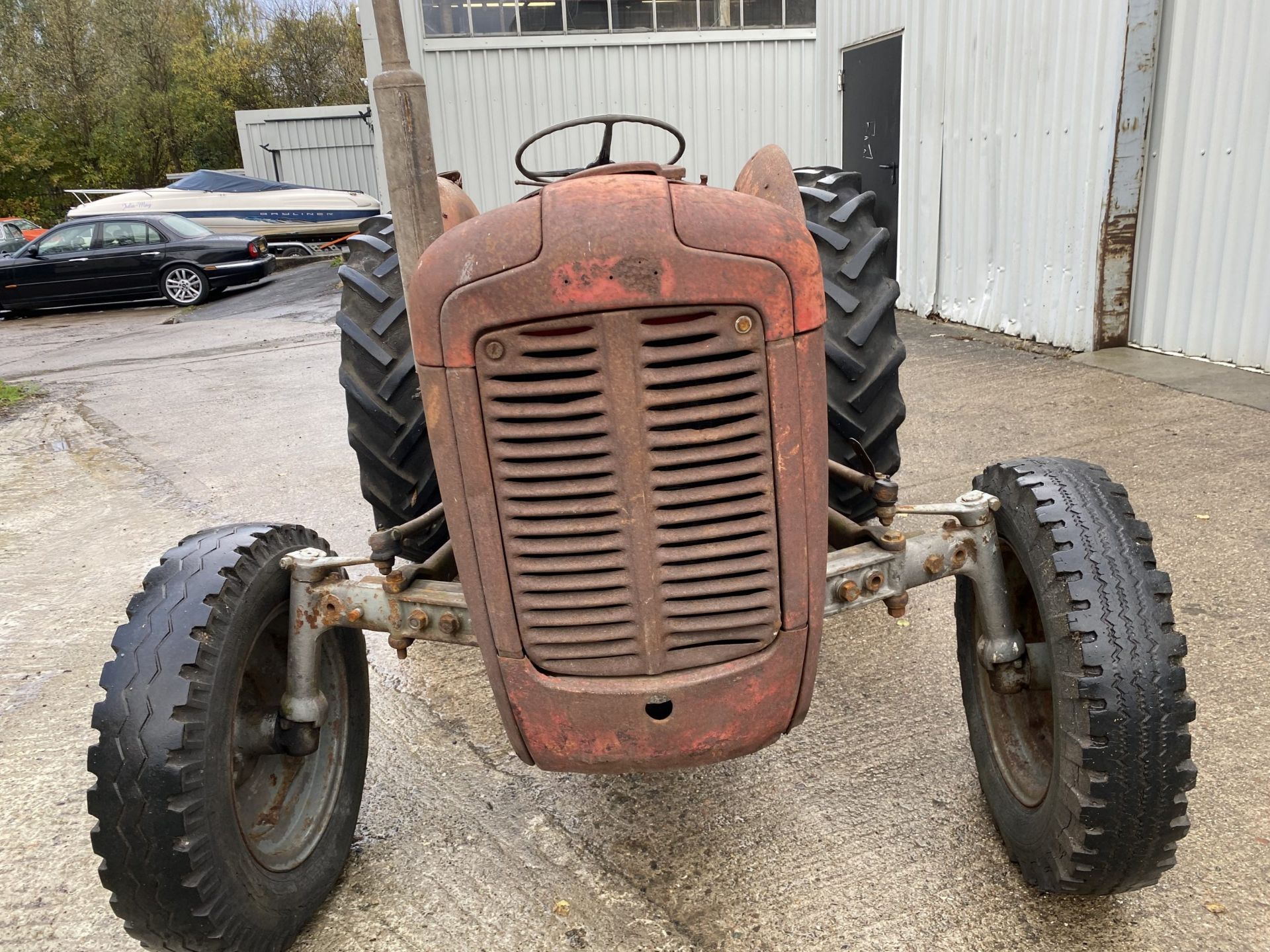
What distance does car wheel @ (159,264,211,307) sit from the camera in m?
14.9

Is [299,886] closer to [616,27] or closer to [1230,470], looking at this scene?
[1230,470]

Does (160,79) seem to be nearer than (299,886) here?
No

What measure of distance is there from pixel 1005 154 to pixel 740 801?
21.3ft

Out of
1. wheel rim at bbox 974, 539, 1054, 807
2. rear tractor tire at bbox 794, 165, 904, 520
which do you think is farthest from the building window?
wheel rim at bbox 974, 539, 1054, 807

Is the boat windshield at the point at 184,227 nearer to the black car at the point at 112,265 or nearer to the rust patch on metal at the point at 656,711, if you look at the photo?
the black car at the point at 112,265

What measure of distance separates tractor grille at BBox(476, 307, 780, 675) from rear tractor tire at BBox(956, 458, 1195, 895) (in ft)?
2.14

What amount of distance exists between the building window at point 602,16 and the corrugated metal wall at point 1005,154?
336cm

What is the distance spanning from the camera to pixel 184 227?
1531 centimetres

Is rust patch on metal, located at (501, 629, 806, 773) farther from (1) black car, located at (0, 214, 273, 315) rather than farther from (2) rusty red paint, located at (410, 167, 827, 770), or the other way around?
(1) black car, located at (0, 214, 273, 315)

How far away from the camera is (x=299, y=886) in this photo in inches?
87.4

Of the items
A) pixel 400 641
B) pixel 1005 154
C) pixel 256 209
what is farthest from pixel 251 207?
pixel 400 641

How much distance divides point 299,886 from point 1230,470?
4230 millimetres

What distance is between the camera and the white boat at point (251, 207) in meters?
18.6

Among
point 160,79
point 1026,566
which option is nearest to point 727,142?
point 1026,566
